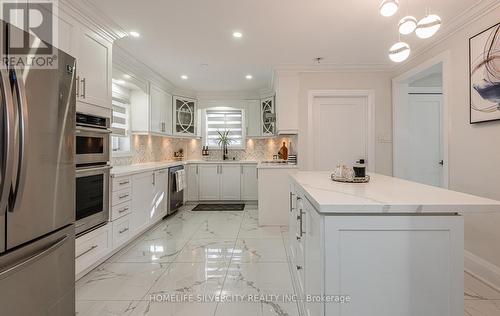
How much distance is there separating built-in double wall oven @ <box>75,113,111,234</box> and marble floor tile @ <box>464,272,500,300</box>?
10.4 ft

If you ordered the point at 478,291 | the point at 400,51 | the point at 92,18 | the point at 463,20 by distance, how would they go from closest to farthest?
the point at 400,51 < the point at 478,291 < the point at 92,18 < the point at 463,20

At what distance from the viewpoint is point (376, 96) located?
372 centimetres

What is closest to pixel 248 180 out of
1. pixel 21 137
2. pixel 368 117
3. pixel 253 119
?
pixel 253 119

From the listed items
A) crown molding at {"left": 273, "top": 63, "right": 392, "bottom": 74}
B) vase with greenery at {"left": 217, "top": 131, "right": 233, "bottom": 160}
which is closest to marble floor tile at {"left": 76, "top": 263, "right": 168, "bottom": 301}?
crown molding at {"left": 273, "top": 63, "right": 392, "bottom": 74}

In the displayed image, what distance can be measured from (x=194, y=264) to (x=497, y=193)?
277 cm

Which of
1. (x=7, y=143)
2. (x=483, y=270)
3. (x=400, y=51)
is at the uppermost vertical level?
(x=400, y=51)

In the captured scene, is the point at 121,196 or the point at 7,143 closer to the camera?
the point at 7,143

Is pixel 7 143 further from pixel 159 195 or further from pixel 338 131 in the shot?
pixel 338 131

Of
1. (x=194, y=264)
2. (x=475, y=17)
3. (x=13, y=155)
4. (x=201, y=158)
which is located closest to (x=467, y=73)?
(x=475, y=17)

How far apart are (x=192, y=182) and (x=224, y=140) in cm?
118

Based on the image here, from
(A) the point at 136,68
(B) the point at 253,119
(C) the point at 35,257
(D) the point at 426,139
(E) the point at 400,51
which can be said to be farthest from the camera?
(B) the point at 253,119

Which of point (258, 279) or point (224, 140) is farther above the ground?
point (224, 140)

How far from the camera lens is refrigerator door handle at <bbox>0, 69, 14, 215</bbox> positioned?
3.26 ft

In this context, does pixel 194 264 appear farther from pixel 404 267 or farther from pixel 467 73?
pixel 467 73
